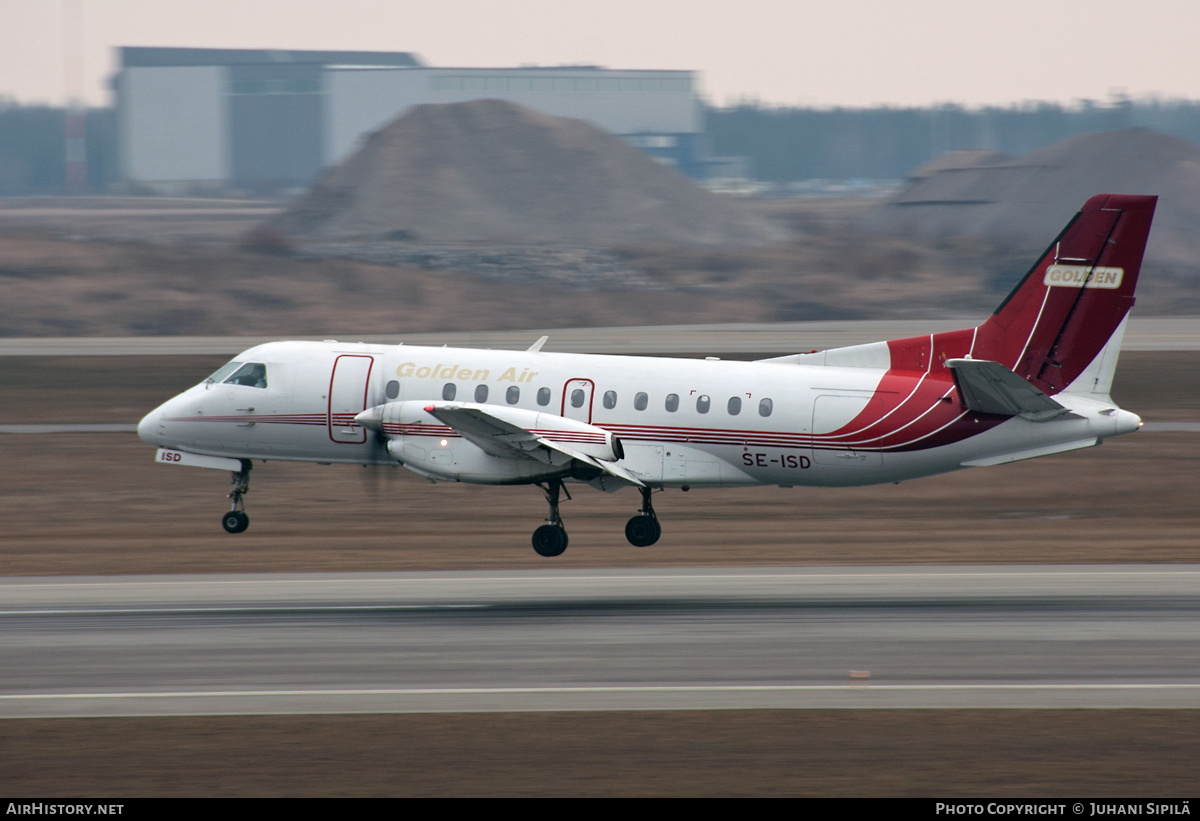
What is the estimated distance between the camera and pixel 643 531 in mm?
25125

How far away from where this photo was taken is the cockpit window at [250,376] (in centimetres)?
2641

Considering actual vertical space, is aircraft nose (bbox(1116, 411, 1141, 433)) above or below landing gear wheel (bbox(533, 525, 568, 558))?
above

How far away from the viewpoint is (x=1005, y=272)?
266 ft

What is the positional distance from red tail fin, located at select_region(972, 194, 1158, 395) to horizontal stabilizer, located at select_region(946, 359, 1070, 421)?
0.76 m

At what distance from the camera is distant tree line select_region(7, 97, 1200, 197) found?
162 m

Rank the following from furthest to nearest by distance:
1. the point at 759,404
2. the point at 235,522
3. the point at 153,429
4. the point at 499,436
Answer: the point at 235,522 < the point at 153,429 < the point at 759,404 < the point at 499,436

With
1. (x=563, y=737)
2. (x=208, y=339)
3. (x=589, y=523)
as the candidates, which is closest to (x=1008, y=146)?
(x=208, y=339)

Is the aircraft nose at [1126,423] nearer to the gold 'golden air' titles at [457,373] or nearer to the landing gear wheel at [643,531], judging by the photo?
the landing gear wheel at [643,531]

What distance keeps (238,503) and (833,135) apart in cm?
17000

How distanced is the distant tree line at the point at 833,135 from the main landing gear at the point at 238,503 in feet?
451

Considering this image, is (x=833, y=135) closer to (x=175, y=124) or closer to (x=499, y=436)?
(x=175, y=124)

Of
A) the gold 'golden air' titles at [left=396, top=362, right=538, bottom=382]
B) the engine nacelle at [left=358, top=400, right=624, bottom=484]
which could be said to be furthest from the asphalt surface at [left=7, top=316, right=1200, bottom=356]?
the engine nacelle at [left=358, top=400, right=624, bottom=484]

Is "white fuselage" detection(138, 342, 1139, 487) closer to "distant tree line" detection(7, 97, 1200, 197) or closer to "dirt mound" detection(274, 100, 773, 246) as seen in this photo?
"dirt mound" detection(274, 100, 773, 246)

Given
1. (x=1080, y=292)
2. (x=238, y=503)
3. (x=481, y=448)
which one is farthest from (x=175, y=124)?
(x=1080, y=292)
